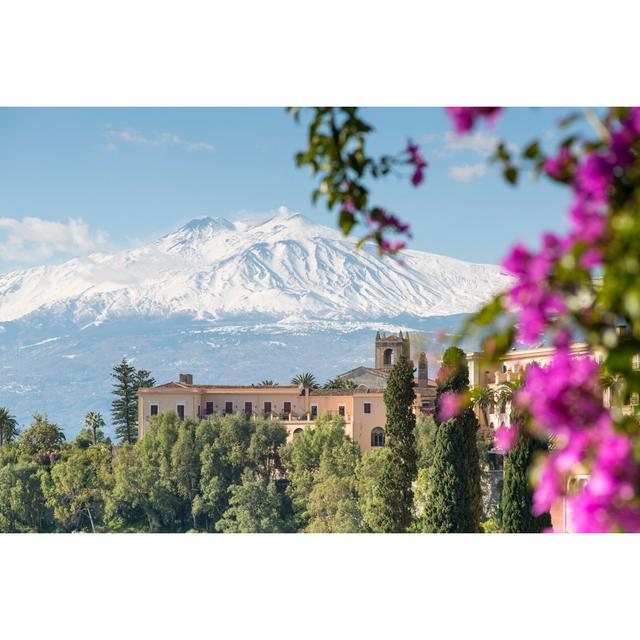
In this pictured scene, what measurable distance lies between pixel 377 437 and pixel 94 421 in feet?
11.6

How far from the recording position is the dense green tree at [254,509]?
1343 centimetres

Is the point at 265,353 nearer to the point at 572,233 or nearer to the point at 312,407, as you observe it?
the point at 312,407

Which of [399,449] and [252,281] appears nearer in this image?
[399,449]

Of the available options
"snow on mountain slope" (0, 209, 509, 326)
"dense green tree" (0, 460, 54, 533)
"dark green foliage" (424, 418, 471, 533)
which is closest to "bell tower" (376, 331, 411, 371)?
"snow on mountain slope" (0, 209, 509, 326)

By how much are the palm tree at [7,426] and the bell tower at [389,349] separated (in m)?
4.44

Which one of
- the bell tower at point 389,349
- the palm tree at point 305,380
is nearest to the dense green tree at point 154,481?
the palm tree at point 305,380

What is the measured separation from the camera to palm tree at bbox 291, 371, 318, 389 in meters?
12.6

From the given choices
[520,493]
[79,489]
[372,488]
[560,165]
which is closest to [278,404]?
[372,488]

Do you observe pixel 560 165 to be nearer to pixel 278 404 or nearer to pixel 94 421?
pixel 94 421

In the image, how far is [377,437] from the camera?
12.9 m
